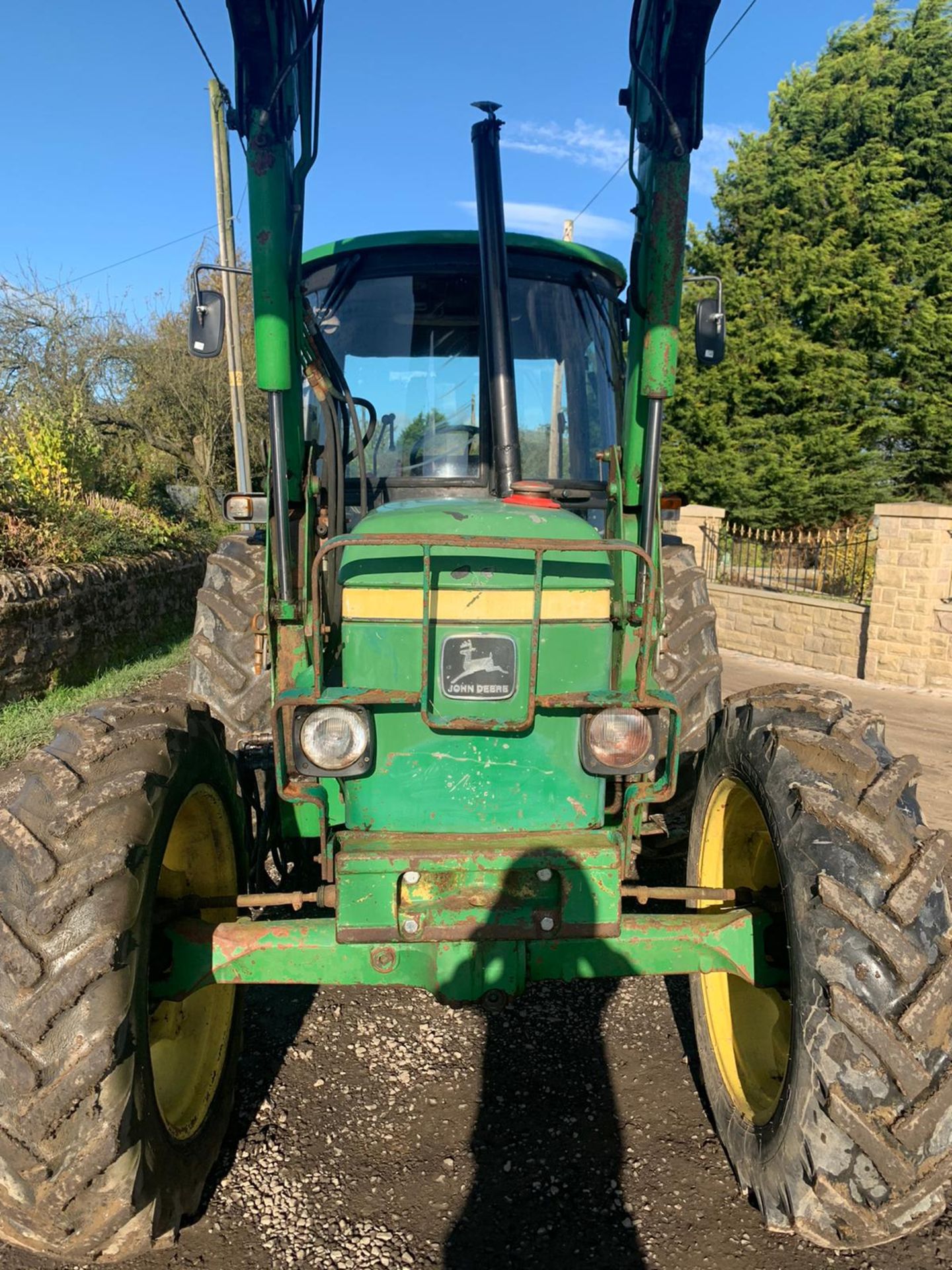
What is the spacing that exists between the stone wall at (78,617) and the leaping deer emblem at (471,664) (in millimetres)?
6152

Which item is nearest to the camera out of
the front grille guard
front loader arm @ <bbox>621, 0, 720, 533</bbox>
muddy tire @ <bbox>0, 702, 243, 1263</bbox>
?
muddy tire @ <bbox>0, 702, 243, 1263</bbox>

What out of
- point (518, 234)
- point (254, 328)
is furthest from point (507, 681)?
point (518, 234)

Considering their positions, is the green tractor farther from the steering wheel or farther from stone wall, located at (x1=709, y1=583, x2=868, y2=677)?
stone wall, located at (x1=709, y1=583, x2=868, y2=677)

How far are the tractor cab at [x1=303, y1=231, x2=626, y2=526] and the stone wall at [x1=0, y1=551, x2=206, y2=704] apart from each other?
16.4 ft

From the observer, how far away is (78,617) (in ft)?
29.3

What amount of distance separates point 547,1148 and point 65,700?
652 cm

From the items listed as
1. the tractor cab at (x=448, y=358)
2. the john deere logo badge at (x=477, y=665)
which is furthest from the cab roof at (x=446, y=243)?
the john deere logo badge at (x=477, y=665)

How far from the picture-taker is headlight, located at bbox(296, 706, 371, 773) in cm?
248

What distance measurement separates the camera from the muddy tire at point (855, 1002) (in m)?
2.07

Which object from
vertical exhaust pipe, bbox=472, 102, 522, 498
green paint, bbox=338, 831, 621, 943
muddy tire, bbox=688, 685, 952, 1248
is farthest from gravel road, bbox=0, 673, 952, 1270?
vertical exhaust pipe, bbox=472, 102, 522, 498

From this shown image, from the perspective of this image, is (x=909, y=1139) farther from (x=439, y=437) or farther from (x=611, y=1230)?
(x=439, y=437)

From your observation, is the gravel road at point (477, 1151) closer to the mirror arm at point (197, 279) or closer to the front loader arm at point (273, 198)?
the front loader arm at point (273, 198)

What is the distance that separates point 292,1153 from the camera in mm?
2686

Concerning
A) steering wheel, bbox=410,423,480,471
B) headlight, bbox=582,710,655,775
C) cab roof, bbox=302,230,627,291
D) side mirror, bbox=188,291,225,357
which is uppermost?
cab roof, bbox=302,230,627,291
